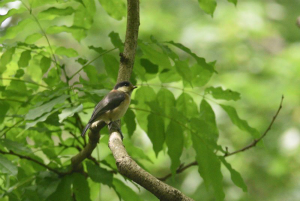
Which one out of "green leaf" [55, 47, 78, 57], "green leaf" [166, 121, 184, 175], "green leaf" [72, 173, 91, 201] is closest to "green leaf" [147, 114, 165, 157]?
"green leaf" [166, 121, 184, 175]

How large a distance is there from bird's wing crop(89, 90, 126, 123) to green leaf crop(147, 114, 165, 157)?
0.27 m

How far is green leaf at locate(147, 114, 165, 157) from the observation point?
289 cm

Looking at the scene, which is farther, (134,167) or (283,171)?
(283,171)

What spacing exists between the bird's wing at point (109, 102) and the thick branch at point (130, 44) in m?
0.29

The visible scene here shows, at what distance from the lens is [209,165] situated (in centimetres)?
275

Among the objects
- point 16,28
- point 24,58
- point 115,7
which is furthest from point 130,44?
point 16,28

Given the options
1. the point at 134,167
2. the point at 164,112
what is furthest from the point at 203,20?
the point at 134,167

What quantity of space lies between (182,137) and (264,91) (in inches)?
161

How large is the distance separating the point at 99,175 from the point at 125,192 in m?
0.38

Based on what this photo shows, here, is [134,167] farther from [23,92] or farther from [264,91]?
[264,91]

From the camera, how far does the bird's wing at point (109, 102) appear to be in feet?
9.38

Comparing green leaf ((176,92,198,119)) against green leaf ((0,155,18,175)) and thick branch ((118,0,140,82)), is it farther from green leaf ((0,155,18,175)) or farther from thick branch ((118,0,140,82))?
green leaf ((0,155,18,175))

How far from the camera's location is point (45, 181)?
258 cm

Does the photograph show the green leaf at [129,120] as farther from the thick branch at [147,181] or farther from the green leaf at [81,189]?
the thick branch at [147,181]
